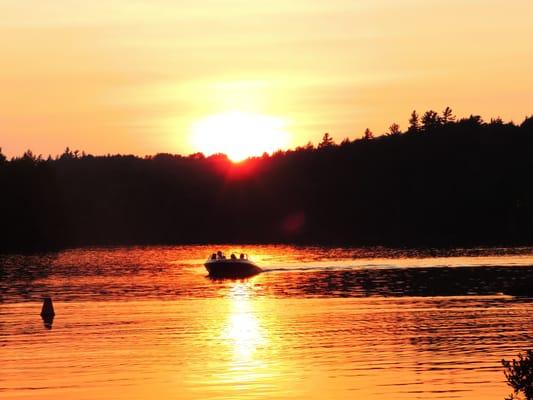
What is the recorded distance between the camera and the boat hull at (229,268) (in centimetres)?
13812

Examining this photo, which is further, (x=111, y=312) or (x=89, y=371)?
(x=111, y=312)

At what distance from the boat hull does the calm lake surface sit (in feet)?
5.86

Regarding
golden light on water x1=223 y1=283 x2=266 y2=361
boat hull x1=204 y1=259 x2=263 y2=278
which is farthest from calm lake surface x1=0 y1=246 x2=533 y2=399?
boat hull x1=204 y1=259 x2=263 y2=278

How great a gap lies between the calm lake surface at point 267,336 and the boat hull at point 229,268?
5.86 ft

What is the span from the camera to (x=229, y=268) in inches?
5453

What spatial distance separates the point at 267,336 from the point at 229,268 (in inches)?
2489

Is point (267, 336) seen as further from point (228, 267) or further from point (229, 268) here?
point (229, 268)

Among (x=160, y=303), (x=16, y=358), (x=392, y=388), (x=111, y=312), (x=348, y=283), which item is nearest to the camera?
(x=392, y=388)

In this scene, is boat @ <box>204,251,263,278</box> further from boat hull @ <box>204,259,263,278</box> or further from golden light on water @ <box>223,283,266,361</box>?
golden light on water @ <box>223,283,266,361</box>

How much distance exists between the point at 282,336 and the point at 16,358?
725 inches

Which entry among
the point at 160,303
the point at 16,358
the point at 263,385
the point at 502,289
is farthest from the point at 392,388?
the point at 502,289

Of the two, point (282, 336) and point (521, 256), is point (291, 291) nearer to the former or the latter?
point (282, 336)

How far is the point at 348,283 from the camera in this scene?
124688 mm

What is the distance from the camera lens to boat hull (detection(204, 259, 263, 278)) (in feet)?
453
